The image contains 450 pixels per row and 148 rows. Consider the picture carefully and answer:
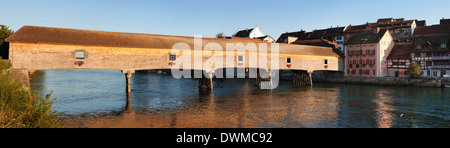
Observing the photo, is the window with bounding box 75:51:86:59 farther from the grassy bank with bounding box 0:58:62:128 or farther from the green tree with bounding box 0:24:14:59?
the grassy bank with bounding box 0:58:62:128

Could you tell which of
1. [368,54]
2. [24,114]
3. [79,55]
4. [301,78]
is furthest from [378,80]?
[24,114]

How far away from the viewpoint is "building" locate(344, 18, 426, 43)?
53500 mm

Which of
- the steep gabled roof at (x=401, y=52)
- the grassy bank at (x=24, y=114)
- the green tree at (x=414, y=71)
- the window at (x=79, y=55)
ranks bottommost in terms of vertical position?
the grassy bank at (x=24, y=114)

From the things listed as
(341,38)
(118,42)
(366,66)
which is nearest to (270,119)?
(118,42)

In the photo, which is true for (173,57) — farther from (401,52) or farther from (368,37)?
(401,52)

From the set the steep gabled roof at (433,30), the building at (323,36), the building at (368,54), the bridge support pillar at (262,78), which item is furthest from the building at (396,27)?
the bridge support pillar at (262,78)

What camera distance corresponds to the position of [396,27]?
55062 millimetres

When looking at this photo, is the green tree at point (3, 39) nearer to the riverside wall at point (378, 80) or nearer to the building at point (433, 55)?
the riverside wall at point (378, 80)

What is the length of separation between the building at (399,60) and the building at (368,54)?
0.67 m

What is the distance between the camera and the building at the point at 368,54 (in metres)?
43.2

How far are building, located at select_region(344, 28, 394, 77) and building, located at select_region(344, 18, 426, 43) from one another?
1051cm

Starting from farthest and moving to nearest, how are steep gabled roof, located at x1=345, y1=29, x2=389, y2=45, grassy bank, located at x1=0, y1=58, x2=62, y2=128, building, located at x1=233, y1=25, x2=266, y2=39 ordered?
building, located at x1=233, y1=25, x2=266, y2=39, steep gabled roof, located at x1=345, y1=29, x2=389, y2=45, grassy bank, located at x1=0, y1=58, x2=62, y2=128

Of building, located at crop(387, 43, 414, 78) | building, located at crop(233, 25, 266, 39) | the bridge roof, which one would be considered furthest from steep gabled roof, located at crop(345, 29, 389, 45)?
building, located at crop(233, 25, 266, 39)
